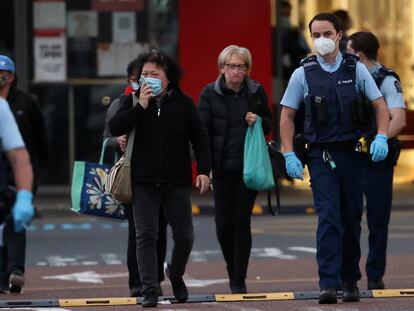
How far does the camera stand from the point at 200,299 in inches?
432

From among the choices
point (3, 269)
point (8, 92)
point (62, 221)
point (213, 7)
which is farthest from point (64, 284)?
point (213, 7)

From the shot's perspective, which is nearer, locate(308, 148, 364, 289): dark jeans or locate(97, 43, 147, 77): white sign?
locate(308, 148, 364, 289): dark jeans

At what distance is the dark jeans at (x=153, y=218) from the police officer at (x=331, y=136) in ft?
2.56

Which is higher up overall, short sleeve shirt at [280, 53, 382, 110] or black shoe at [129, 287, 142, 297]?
short sleeve shirt at [280, 53, 382, 110]

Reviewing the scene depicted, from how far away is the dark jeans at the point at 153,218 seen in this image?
10414 mm

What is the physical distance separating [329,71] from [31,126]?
2579 mm

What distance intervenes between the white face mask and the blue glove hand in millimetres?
3467

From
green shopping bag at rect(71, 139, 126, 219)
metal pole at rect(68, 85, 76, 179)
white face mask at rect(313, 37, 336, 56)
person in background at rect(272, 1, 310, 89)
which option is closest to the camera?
white face mask at rect(313, 37, 336, 56)

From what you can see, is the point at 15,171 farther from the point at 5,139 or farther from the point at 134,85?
the point at 134,85

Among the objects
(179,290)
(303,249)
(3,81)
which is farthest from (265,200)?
(179,290)

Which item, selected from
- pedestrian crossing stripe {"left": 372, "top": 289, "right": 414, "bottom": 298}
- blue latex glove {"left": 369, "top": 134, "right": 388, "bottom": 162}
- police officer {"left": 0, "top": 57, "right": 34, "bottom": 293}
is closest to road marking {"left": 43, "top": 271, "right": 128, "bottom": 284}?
pedestrian crossing stripe {"left": 372, "top": 289, "right": 414, "bottom": 298}

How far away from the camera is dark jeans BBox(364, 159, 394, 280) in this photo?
1141 cm

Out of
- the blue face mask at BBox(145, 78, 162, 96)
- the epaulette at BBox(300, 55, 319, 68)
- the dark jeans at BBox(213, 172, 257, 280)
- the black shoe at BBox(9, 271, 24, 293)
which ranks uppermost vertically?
the epaulette at BBox(300, 55, 319, 68)

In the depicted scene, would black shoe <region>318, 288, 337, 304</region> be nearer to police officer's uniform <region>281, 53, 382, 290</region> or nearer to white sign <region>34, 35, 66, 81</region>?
police officer's uniform <region>281, 53, 382, 290</region>
